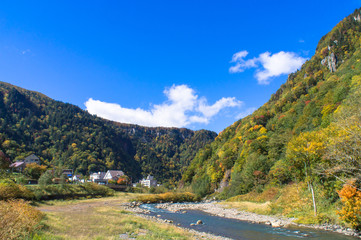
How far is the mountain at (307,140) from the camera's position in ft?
65.8

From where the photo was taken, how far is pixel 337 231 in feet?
55.0

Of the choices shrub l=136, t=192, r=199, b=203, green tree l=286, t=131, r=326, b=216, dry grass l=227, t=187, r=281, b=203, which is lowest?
shrub l=136, t=192, r=199, b=203

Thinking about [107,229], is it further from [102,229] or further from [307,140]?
[307,140]

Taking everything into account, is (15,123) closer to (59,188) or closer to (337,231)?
(59,188)

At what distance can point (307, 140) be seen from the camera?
23.0m

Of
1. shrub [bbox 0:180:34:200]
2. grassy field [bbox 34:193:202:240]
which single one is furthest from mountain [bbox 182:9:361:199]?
shrub [bbox 0:180:34:200]

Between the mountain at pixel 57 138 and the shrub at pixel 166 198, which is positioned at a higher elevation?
the mountain at pixel 57 138

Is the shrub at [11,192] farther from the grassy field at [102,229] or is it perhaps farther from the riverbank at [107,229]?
the grassy field at [102,229]

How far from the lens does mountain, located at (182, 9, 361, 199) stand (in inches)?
789

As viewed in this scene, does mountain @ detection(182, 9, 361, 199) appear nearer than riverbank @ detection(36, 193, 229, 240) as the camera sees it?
No

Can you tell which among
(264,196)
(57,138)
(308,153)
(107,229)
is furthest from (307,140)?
(57,138)

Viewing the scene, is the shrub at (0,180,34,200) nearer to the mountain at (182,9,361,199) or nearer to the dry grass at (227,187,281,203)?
the mountain at (182,9,361,199)

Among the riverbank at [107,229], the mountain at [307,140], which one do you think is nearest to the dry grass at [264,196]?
the mountain at [307,140]

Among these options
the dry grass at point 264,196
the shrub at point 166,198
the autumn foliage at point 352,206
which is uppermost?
the autumn foliage at point 352,206
